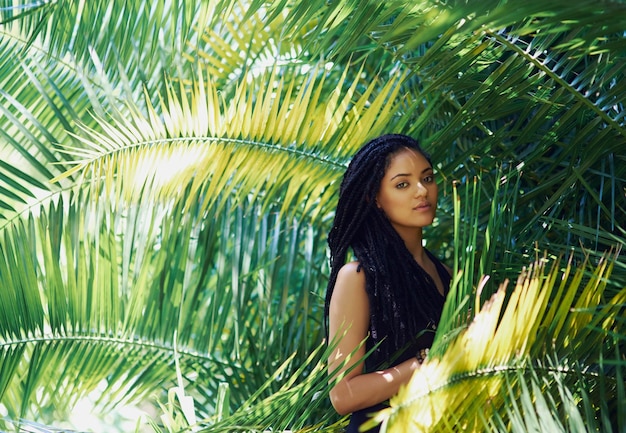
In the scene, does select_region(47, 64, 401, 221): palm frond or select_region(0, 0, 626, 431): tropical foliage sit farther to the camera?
select_region(47, 64, 401, 221): palm frond

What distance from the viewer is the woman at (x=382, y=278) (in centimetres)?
159

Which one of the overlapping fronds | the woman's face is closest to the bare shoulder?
the woman's face

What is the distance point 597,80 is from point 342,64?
4.24 feet

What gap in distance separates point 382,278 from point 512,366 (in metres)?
0.46

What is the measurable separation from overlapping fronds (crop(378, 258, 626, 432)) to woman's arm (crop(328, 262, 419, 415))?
0.23 meters

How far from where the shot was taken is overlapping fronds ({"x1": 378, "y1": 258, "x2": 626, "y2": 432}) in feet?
3.89

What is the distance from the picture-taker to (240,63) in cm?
281

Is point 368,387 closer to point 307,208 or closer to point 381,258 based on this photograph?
point 381,258

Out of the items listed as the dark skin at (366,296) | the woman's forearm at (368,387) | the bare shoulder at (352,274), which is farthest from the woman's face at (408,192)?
the woman's forearm at (368,387)

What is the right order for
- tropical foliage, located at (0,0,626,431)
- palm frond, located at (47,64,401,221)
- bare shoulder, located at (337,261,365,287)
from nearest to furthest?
tropical foliage, located at (0,0,626,431) → bare shoulder, located at (337,261,365,287) → palm frond, located at (47,64,401,221)

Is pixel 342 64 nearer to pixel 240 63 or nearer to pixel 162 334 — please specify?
pixel 240 63

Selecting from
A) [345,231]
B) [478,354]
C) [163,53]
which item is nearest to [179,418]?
[345,231]

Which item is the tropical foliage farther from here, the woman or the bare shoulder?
the bare shoulder

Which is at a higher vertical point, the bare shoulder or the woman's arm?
the bare shoulder
